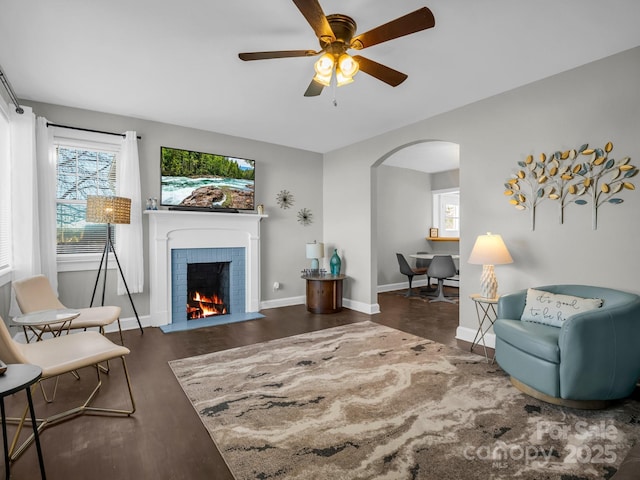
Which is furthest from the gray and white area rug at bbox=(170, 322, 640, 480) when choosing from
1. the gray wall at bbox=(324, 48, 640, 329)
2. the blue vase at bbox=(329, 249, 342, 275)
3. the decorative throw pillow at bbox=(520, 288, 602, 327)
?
the blue vase at bbox=(329, 249, 342, 275)

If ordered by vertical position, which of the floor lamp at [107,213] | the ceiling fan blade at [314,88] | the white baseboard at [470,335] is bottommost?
the white baseboard at [470,335]

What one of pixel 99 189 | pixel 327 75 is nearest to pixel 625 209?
pixel 327 75

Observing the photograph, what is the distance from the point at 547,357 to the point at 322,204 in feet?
14.2

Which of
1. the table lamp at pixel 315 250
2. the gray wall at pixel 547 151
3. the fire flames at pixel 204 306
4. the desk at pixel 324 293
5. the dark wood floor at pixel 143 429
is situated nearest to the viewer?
the dark wood floor at pixel 143 429

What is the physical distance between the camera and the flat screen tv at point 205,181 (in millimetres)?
4465

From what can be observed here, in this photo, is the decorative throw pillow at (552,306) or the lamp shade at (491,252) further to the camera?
the lamp shade at (491,252)

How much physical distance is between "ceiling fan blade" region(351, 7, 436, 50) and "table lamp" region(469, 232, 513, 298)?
2.08 meters

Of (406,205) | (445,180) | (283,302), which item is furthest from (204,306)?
(445,180)

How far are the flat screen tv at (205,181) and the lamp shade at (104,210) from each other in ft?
2.54

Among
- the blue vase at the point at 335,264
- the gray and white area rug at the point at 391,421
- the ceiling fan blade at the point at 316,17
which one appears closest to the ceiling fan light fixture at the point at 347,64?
the ceiling fan blade at the point at 316,17

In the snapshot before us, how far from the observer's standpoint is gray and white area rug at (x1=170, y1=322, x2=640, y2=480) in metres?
1.71

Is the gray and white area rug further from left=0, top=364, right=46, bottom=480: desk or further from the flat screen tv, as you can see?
the flat screen tv

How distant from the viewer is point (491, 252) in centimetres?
313

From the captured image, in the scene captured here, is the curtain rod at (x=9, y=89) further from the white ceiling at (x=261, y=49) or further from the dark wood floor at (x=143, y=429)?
the dark wood floor at (x=143, y=429)
